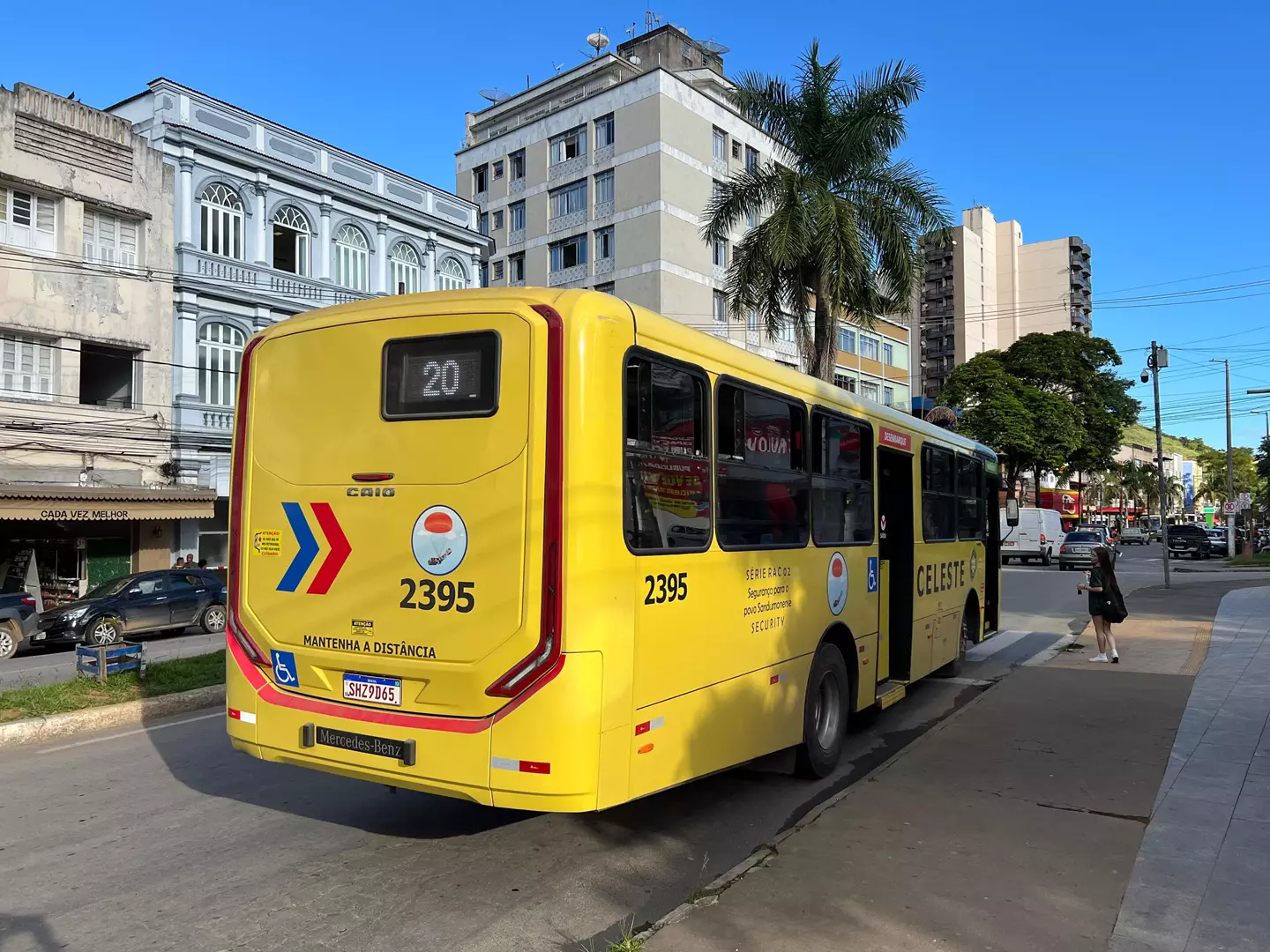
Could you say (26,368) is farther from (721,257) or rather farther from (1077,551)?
(1077,551)

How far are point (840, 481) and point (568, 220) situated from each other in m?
42.5

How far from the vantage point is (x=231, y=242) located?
2702 cm

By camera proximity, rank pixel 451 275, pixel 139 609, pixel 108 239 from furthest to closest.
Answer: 1. pixel 451 275
2. pixel 108 239
3. pixel 139 609

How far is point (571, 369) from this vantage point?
455cm

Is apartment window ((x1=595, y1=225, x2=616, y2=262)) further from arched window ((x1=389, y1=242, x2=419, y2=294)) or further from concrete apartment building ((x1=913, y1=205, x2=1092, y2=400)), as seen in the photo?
concrete apartment building ((x1=913, y1=205, x2=1092, y2=400))

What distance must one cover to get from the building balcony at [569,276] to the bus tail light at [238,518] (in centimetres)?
4146

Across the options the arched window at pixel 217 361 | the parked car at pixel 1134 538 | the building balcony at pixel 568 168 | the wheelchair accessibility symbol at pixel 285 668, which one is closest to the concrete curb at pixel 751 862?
the wheelchair accessibility symbol at pixel 285 668

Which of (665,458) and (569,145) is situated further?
(569,145)

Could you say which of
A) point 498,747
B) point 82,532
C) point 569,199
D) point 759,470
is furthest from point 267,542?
point 569,199

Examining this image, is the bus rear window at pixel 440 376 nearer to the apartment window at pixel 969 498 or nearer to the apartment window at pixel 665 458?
the apartment window at pixel 665 458

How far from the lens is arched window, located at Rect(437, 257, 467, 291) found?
33094 mm

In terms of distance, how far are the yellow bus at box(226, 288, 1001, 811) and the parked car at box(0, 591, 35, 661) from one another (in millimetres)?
13442

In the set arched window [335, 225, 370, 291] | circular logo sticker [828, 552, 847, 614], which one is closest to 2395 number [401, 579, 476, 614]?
circular logo sticker [828, 552, 847, 614]

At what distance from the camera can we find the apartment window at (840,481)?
6.93 metres
